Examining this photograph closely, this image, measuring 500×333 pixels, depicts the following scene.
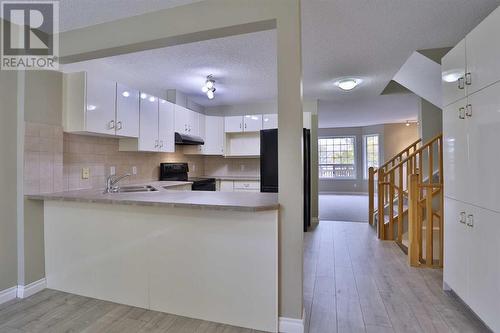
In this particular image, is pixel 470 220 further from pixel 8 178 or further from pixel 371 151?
pixel 371 151

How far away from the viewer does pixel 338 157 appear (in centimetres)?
1046

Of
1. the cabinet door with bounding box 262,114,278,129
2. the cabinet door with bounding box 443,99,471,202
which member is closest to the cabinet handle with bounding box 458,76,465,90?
the cabinet door with bounding box 443,99,471,202

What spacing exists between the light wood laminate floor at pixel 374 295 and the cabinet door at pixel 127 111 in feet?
8.51

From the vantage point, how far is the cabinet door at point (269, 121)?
4.92m

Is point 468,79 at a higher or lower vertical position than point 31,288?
higher

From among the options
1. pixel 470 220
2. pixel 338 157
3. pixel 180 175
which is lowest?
pixel 470 220

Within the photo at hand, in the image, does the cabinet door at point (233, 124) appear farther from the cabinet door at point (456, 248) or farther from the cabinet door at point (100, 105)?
the cabinet door at point (456, 248)

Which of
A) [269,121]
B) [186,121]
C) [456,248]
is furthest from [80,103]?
[456,248]

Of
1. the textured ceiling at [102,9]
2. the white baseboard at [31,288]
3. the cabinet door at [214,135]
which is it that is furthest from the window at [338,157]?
the white baseboard at [31,288]

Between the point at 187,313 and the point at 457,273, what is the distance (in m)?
2.22

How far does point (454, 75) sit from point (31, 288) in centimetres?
410

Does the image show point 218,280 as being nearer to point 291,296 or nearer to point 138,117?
point 291,296

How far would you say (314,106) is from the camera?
5.23 metres

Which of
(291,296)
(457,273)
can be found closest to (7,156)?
(291,296)
